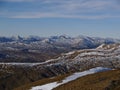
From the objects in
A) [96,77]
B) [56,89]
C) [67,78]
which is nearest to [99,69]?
[67,78]

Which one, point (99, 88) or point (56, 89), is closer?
point (99, 88)

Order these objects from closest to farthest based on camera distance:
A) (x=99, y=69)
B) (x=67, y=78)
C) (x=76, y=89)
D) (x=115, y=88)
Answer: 1. (x=115, y=88)
2. (x=76, y=89)
3. (x=67, y=78)
4. (x=99, y=69)

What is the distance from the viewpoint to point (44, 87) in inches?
2862

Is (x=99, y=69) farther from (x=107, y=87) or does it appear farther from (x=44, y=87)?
(x=107, y=87)

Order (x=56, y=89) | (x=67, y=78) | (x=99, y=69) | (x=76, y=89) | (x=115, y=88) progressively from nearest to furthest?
1. (x=115, y=88)
2. (x=76, y=89)
3. (x=56, y=89)
4. (x=67, y=78)
5. (x=99, y=69)

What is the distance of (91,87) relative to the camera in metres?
60.3

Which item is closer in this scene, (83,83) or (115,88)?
(115,88)

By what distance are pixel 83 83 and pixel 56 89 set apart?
6.39m

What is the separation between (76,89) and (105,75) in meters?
12.1

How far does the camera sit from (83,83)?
219 ft

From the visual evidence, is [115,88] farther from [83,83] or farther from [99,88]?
[83,83]

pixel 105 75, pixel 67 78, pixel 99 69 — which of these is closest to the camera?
pixel 105 75

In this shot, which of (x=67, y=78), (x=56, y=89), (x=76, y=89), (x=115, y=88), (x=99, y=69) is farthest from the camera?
(x=99, y=69)

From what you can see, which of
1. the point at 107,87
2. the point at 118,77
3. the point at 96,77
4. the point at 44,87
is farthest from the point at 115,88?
the point at 44,87
